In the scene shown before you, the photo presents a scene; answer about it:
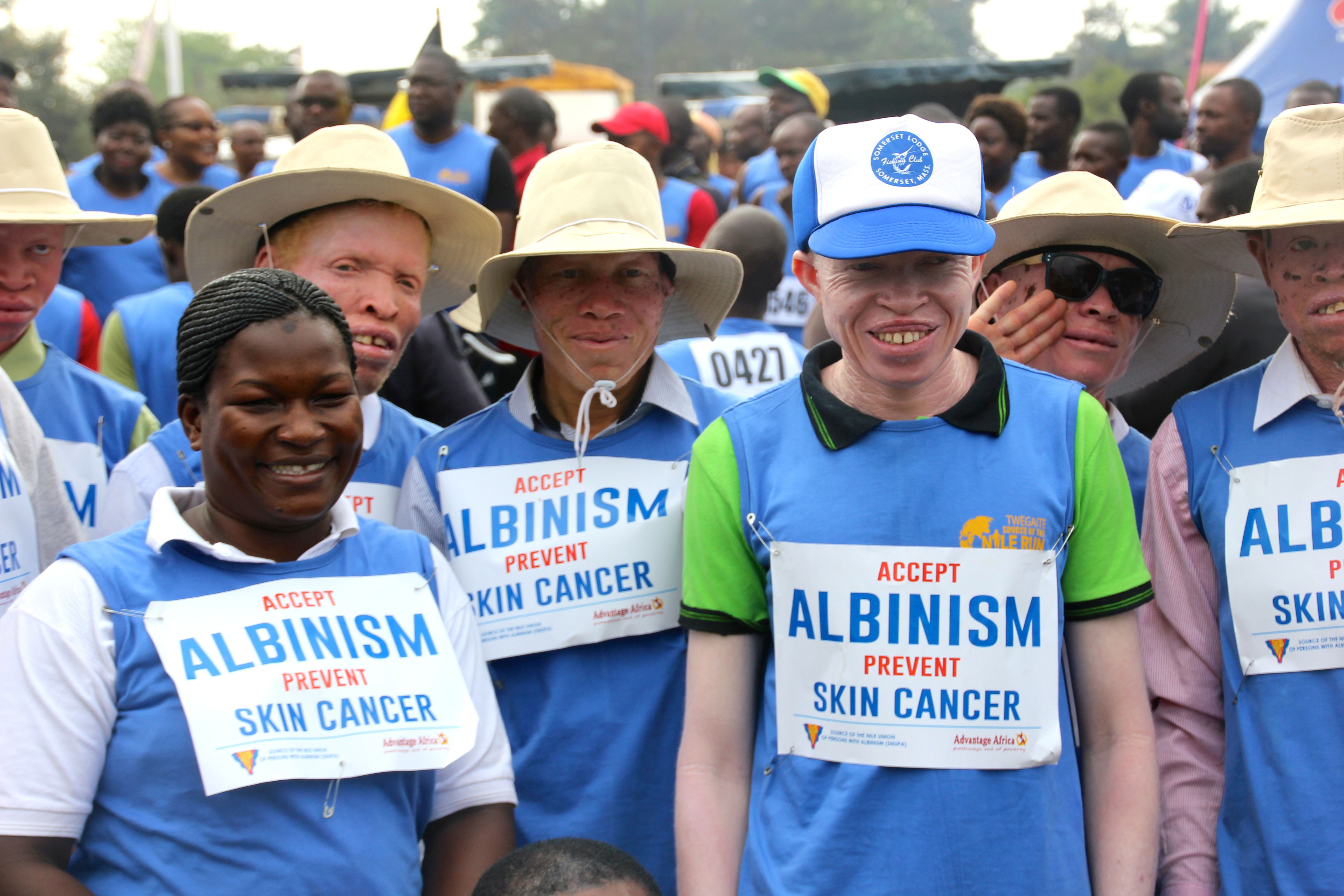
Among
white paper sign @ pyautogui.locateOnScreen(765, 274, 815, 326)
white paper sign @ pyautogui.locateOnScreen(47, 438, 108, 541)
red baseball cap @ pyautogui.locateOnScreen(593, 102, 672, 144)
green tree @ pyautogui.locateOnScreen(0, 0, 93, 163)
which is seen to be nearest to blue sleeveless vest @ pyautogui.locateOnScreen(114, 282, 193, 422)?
→ white paper sign @ pyautogui.locateOnScreen(47, 438, 108, 541)

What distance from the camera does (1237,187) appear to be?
4.45 meters

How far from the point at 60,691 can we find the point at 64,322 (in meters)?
3.10

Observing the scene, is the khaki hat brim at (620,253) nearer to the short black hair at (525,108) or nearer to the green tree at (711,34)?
the short black hair at (525,108)

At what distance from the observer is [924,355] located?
7.59 feet

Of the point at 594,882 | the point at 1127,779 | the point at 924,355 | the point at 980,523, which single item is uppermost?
the point at 924,355

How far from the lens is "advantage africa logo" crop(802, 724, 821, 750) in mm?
2297

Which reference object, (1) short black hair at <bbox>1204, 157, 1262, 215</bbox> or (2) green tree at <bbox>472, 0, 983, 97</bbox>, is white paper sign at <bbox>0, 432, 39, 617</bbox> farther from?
(2) green tree at <bbox>472, 0, 983, 97</bbox>

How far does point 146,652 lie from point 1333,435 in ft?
7.56

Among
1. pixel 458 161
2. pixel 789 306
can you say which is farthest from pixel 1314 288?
pixel 458 161

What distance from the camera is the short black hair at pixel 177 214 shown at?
220 inches

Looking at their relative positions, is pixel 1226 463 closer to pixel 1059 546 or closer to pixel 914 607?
pixel 1059 546

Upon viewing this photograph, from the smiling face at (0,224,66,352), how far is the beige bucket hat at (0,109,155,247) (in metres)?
0.03

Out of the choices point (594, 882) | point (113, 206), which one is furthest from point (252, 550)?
point (113, 206)

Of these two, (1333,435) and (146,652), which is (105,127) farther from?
(1333,435)
